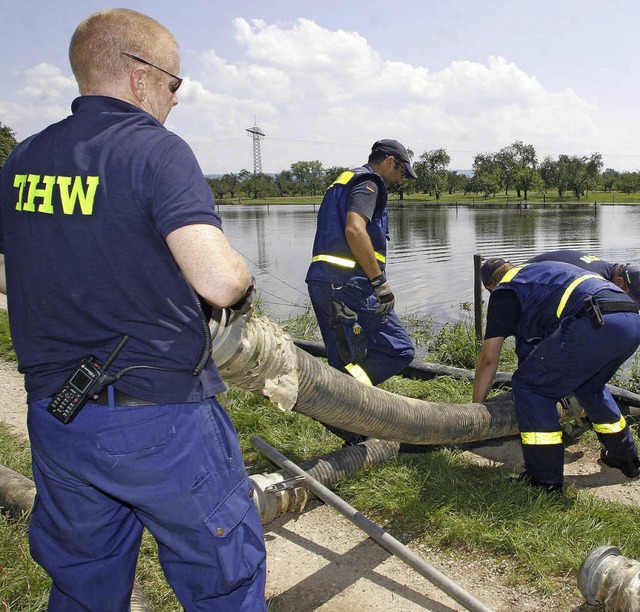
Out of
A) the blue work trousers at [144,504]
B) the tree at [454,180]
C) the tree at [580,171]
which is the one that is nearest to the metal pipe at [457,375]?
the blue work trousers at [144,504]

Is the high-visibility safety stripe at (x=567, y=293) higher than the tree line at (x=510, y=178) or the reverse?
the reverse

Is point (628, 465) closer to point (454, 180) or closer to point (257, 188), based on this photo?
point (454, 180)

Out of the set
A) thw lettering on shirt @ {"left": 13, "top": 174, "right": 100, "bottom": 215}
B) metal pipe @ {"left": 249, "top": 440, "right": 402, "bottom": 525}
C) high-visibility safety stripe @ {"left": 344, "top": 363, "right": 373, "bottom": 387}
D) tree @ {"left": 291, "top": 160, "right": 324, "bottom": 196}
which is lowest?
metal pipe @ {"left": 249, "top": 440, "right": 402, "bottom": 525}

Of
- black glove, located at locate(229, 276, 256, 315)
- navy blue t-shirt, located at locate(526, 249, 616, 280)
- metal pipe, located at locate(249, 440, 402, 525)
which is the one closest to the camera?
black glove, located at locate(229, 276, 256, 315)

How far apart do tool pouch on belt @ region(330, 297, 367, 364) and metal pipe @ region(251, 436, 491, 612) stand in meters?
1.08

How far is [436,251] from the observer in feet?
71.4

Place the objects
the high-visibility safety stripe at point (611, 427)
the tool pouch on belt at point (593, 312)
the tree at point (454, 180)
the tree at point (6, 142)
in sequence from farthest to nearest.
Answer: the tree at point (454, 180), the tree at point (6, 142), the high-visibility safety stripe at point (611, 427), the tool pouch on belt at point (593, 312)

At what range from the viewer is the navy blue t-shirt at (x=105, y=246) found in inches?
61.9

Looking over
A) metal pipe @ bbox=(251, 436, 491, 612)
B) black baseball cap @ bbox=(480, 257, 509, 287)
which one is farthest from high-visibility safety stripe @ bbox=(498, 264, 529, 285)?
metal pipe @ bbox=(251, 436, 491, 612)

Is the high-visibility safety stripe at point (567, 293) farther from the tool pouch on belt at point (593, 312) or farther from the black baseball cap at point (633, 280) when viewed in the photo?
the black baseball cap at point (633, 280)

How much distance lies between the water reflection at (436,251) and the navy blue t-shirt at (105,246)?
836cm

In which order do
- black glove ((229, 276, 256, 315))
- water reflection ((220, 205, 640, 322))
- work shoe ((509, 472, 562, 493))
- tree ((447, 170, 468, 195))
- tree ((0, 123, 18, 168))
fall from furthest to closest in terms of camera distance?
tree ((447, 170, 468, 195)) → tree ((0, 123, 18, 168)) → water reflection ((220, 205, 640, 322)) → work shoe ((509, 472, 562, 493)) → black glove ((229, 276, 256, 315))

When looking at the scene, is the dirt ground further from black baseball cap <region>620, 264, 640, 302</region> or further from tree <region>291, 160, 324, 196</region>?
tree <region>291, 160, 324, 196</region>

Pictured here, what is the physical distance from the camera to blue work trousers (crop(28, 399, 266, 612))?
5.41 ft
